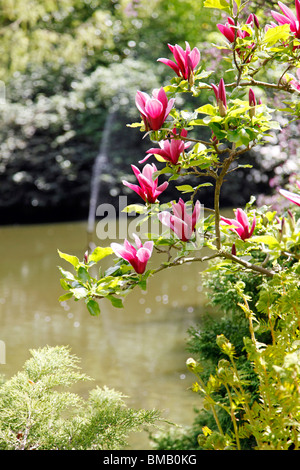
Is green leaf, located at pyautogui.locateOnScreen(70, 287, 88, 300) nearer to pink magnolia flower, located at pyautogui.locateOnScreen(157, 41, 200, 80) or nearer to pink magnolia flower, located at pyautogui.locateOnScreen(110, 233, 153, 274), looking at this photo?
pink magnolia flower, located at pyautogui.locateOnScreen(110, 233, 153, 274)

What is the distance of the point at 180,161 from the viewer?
153 centimetres

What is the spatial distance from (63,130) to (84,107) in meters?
0.60

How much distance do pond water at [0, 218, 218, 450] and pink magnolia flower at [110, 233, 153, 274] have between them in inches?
60.1

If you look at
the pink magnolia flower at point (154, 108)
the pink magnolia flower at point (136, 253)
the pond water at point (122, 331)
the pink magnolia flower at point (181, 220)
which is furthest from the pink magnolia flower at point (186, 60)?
the pond water at point (122, 331)

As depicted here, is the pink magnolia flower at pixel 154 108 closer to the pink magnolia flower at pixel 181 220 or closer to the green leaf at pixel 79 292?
the pink magnolia flower at pixel 181 220

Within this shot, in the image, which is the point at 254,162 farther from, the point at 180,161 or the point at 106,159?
the point at 180,161

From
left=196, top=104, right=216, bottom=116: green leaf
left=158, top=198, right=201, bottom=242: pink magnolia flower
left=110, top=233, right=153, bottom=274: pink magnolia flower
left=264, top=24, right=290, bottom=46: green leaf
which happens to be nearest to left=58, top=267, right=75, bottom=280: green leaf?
left=110, top=233, right=153, bottom=274: pink magnolia flower

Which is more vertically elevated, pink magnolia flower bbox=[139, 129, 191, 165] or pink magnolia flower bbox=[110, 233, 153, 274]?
pink magnolia flower bbox=[139, 129, 191, 165]

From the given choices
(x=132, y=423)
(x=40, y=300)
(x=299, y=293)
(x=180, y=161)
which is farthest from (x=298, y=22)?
(x=40, y=300)

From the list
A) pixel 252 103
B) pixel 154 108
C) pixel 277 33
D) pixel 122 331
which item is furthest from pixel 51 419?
pixel 122 331

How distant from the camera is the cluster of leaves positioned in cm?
157

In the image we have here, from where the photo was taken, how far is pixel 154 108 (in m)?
1.42

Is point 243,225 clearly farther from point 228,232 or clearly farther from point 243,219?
point 228,232

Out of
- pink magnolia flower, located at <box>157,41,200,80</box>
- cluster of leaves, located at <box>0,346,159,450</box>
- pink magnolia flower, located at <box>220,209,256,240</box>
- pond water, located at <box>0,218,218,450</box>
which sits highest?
pink magnolia flower, located at <box>157,41,200,80</box>
